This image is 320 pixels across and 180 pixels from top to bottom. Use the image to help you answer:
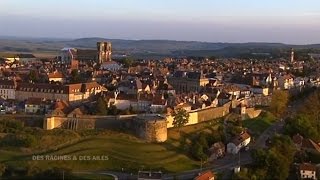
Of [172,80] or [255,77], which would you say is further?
[255,77]

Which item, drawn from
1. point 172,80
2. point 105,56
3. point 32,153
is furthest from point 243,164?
point 105,56

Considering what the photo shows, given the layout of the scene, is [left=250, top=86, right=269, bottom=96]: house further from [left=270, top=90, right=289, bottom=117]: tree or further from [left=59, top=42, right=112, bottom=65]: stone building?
[left=59, top=42, right=112, bottom=65]: stone building

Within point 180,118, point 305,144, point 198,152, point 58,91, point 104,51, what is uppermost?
point 104,51

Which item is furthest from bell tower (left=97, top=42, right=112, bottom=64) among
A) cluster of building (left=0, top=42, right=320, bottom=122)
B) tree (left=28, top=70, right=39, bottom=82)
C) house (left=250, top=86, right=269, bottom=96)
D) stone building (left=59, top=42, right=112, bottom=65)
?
tree (left=28, top=70, right=39, bottom=82)

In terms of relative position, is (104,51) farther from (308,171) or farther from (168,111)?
(308,171)

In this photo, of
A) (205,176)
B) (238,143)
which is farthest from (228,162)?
(205,176)

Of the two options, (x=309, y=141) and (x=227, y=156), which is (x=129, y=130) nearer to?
(x=227, y=156)

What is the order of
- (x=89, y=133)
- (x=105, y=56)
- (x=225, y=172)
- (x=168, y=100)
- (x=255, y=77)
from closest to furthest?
(x=225, y=172)
(x=89, y=133)
(x=168, y=100)
(x=255, y=77)
(x=105, y=56)
